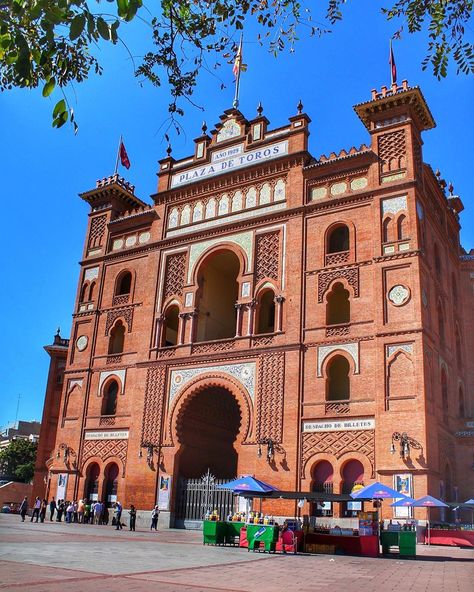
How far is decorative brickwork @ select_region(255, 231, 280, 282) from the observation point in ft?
93.8

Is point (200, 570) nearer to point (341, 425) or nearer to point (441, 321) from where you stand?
point (341, 425)

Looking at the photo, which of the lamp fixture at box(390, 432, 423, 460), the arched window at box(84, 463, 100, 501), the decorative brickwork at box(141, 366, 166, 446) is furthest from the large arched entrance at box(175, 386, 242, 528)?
the lamp fixture at box(390, 432, 423, 460)

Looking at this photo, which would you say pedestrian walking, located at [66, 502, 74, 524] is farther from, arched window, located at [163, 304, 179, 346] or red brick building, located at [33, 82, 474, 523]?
arched window, located at [163, 304, 179, 346]

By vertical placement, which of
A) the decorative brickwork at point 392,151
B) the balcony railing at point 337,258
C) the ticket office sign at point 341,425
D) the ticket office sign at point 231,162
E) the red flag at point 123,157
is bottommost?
the ticket office sign at point 341,425

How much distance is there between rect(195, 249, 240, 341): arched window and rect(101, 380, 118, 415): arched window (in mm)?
5811

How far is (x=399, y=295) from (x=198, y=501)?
492 inches

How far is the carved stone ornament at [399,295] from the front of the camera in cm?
2420

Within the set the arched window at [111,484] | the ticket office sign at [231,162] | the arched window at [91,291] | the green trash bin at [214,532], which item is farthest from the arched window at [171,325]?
the green trash bin at [214,532]

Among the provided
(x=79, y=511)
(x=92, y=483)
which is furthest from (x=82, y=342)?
(x=79, y=511)

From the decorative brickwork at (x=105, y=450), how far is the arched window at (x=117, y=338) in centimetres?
488

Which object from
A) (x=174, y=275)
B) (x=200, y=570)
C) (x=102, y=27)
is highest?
(x=174, y=275)

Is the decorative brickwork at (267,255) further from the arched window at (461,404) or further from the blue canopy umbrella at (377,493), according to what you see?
the blue canopy umbrella at (377,493)

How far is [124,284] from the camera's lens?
116 ft

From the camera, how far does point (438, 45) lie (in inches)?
292
